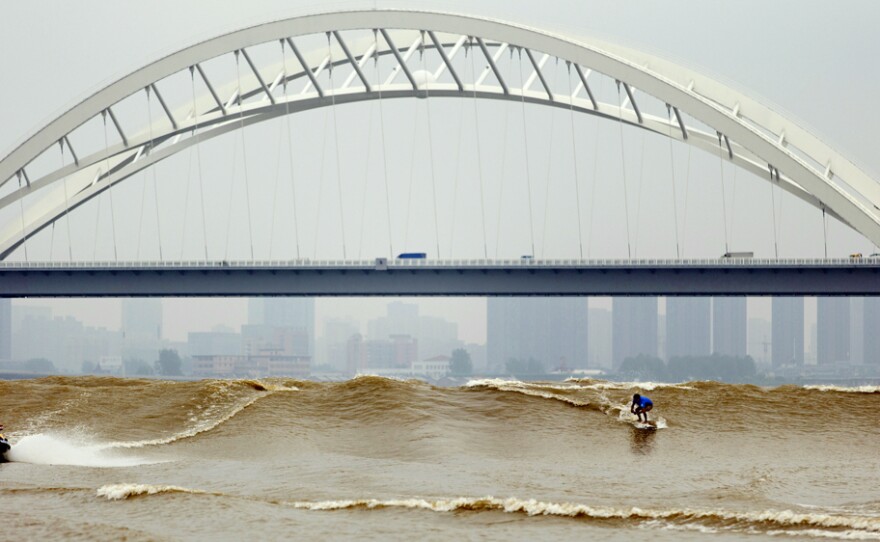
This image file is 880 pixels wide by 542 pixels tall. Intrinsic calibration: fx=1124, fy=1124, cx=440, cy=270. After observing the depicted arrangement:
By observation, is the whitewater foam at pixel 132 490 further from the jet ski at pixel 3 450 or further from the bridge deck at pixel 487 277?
the bridge deck at pixel 487 277

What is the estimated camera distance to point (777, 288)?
190 feet

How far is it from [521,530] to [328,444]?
9762 mm

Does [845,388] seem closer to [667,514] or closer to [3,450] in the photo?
[667,514]

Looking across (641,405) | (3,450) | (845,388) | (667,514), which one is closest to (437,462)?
(667,514)

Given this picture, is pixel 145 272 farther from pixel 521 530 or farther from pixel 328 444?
pixel 521 530

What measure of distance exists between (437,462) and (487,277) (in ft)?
127

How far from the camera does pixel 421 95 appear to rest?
2389 inches

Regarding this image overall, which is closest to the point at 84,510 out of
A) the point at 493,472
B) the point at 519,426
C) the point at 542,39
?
the point at 493,472

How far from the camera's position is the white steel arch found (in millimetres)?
54688

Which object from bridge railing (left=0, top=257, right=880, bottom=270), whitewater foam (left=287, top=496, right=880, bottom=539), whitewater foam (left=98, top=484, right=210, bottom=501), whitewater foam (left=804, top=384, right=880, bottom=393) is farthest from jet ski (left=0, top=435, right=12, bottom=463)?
bridge railing (left=0, top=257, right=880, bottom=270)

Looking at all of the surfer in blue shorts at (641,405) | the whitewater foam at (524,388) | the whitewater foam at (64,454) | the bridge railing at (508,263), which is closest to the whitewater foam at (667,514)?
the whitewater foam at (64,454)

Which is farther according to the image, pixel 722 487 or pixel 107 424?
pixel 107 424

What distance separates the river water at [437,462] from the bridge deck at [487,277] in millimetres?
24033

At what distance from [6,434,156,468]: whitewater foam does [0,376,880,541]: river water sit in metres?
0.07
